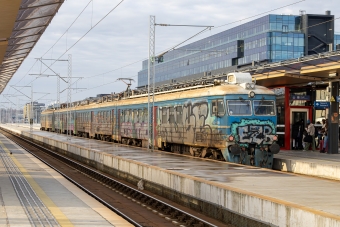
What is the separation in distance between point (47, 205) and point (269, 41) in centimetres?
7716

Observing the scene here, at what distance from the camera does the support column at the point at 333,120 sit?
2762 centimetres

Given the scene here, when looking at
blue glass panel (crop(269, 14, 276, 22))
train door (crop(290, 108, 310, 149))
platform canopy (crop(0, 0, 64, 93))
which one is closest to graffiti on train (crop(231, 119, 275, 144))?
train door (crop(290, 108, 310, 149))

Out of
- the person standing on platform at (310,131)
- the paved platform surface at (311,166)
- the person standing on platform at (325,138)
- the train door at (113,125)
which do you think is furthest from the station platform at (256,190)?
the train door at (113,125)

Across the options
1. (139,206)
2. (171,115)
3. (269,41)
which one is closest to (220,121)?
(171,115)

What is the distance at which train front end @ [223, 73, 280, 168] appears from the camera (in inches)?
930

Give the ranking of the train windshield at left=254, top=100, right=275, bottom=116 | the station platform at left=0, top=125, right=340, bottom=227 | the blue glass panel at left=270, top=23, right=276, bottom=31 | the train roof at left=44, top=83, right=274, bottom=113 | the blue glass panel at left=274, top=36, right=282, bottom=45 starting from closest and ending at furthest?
the station platform at left=0, top=125, right=340, bottom=227 < the train roof at left=44, top=83, right=274, bottom=113 < the train windshield at left=254, top=100, right=275, bottom=116 < the blue glass panel at left=274, top=36, right=282, bottom=45 < the blue glass panel at left=270, top=23, right=276, bottom=31

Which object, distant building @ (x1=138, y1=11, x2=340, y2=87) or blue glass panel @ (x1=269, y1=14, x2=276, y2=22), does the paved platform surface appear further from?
blue glass panel @ (x1=269, y1=14, x2=276, y2=22)

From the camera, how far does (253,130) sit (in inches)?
954

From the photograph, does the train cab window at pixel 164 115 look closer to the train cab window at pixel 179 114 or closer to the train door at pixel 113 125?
the train cab window at pixel 179 114

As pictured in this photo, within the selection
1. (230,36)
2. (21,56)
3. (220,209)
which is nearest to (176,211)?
(220,209)

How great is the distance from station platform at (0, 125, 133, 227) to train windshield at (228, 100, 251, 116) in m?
7.71

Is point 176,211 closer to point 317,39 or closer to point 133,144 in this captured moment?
point 133,144

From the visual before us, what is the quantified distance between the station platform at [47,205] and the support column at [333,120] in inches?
540

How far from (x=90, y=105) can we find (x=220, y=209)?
142ft
